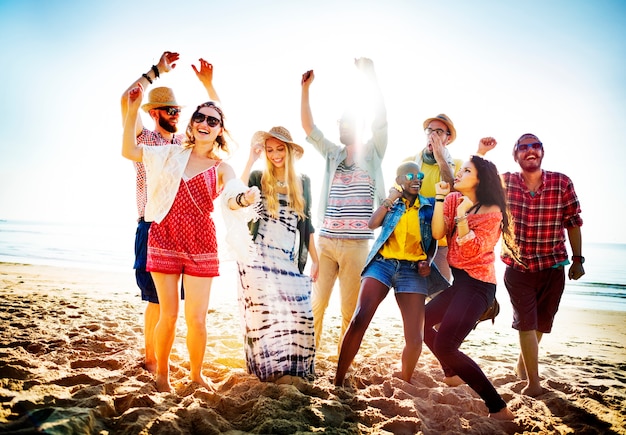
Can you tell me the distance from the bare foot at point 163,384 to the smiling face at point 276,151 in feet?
6.68

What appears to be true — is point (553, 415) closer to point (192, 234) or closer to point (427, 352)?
point (427, 352)

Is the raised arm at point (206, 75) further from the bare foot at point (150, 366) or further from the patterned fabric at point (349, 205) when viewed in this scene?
the bare foot at point (150, 366)

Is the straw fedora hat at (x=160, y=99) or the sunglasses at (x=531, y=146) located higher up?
the straw fedora hat at (x=160, y=99)

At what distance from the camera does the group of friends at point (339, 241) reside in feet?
10.0

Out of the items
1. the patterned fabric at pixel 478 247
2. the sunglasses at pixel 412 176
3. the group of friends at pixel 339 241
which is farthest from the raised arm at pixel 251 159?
the patterned fabric at pixel 478 247

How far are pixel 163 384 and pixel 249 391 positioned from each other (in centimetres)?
66

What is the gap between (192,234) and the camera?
3.06 meters

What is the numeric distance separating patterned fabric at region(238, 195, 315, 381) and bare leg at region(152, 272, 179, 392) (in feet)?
2.35

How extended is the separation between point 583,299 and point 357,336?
1107cm

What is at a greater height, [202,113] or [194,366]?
[202,113]

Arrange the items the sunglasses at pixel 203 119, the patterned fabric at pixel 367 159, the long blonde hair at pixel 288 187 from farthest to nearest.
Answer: the patterned fabric at pixel 367 159
the long blonde hair at pixel 288 187
the sunglasses at pixel 203 119

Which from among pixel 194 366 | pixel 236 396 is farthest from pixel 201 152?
pixel 236 396

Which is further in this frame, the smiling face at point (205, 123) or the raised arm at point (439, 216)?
the raised arm at point (439, 216)

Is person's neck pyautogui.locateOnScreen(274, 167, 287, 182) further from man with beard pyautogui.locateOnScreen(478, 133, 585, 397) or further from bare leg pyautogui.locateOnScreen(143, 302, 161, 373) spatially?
man with beard pyautogui.locateOnScreen(478, 133, 585, 397)
